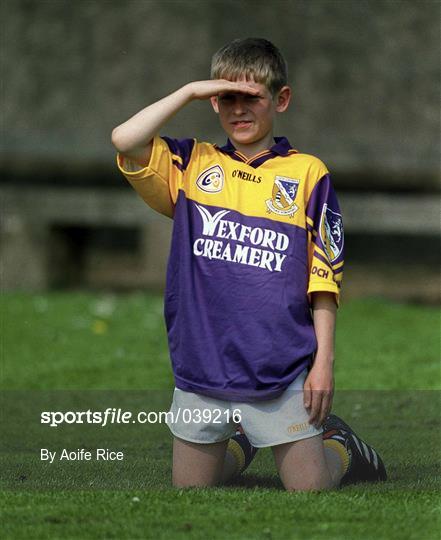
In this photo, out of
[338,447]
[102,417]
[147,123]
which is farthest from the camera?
[102,417]

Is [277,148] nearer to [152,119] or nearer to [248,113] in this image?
[248,113]

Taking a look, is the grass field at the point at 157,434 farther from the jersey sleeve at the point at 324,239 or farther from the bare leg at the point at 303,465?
the jersey sleeve at the point at 324,239

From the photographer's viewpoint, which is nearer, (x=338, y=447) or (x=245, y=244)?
(x=245, y=244)

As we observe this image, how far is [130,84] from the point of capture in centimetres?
946

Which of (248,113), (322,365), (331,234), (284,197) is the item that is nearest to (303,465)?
(322,365)

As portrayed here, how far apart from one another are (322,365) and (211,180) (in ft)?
2.12

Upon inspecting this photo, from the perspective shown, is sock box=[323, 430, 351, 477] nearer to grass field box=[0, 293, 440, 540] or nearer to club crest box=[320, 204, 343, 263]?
grass field box=[0, 293, 440, 540]

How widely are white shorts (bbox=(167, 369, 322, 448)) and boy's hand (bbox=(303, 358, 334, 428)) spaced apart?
0.02 meters

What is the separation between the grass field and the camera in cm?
307

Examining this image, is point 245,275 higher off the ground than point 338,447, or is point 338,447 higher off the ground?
point 245,275

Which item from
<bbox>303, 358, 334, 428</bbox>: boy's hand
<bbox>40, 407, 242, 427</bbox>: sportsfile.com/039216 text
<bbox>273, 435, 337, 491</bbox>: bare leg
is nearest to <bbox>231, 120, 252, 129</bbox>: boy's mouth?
<bbox>303, 358, 334, 428</bbox>: boy's hand

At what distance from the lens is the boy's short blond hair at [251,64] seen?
3.63m

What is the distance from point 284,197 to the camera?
3.56m

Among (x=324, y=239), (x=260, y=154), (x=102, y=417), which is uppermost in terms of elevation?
(x=260, y=154)
